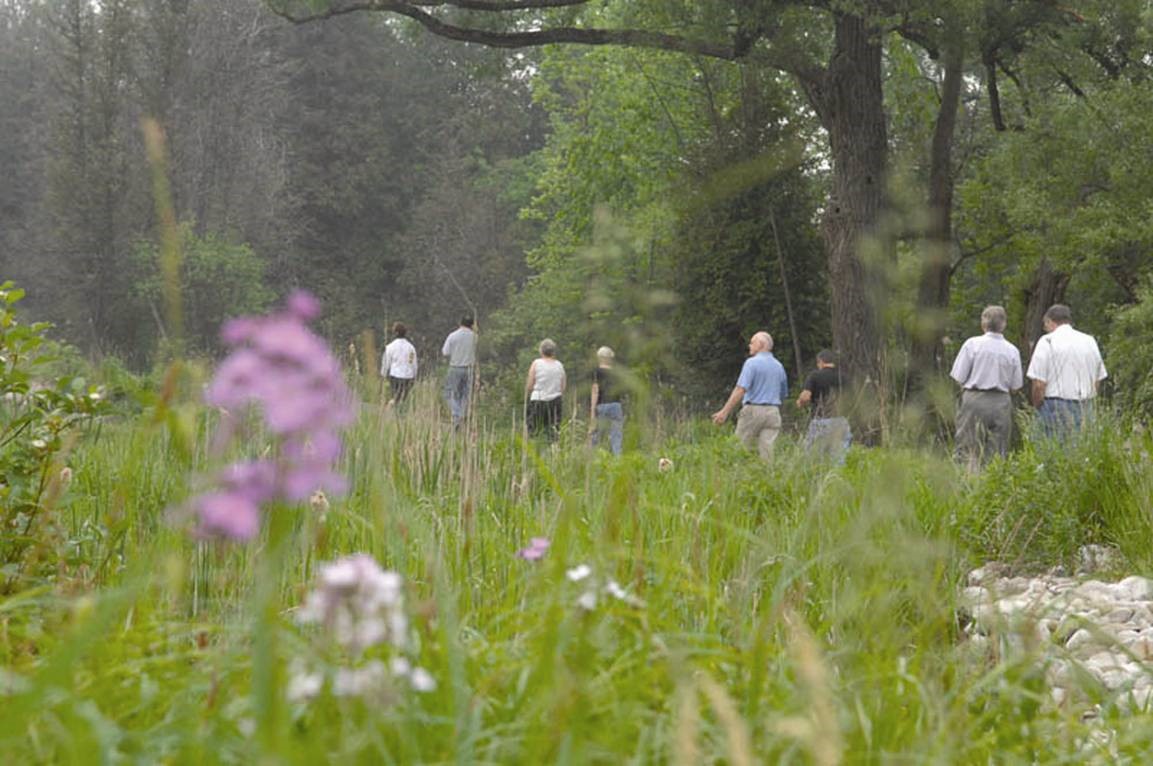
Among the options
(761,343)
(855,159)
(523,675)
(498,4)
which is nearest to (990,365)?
(761,343)

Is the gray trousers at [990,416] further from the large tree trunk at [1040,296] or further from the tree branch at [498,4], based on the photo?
the large tree trunk at [1040,296]

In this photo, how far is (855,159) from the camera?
14070mm

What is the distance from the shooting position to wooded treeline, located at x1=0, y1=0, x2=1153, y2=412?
14.1 m

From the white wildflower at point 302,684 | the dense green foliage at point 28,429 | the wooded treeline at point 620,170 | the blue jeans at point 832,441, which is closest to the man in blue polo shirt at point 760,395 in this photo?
the wooded treeline at point 620,170

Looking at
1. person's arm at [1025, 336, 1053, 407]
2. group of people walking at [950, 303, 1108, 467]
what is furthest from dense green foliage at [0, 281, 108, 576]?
person's arm at [1025, 336, 1053, 407]

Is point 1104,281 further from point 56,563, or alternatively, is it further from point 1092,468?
point 56,563

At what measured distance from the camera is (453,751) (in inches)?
54.4

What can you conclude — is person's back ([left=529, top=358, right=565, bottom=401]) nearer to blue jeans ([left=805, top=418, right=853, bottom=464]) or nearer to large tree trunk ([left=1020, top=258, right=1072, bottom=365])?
blue jeans ([left=805, top=418, right=853, bottom=464])

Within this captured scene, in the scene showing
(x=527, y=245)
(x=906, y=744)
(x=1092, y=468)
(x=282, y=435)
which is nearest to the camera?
(x=282, y=435)

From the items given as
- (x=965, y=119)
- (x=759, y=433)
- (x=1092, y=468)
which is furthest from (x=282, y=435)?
(x=965, y=119)

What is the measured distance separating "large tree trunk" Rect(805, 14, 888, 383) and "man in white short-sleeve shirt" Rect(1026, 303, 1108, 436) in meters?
4.59

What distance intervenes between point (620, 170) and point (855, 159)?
11.7m

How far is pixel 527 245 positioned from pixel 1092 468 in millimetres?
31964

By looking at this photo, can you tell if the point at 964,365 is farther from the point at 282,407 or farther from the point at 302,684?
the point at 282,407
